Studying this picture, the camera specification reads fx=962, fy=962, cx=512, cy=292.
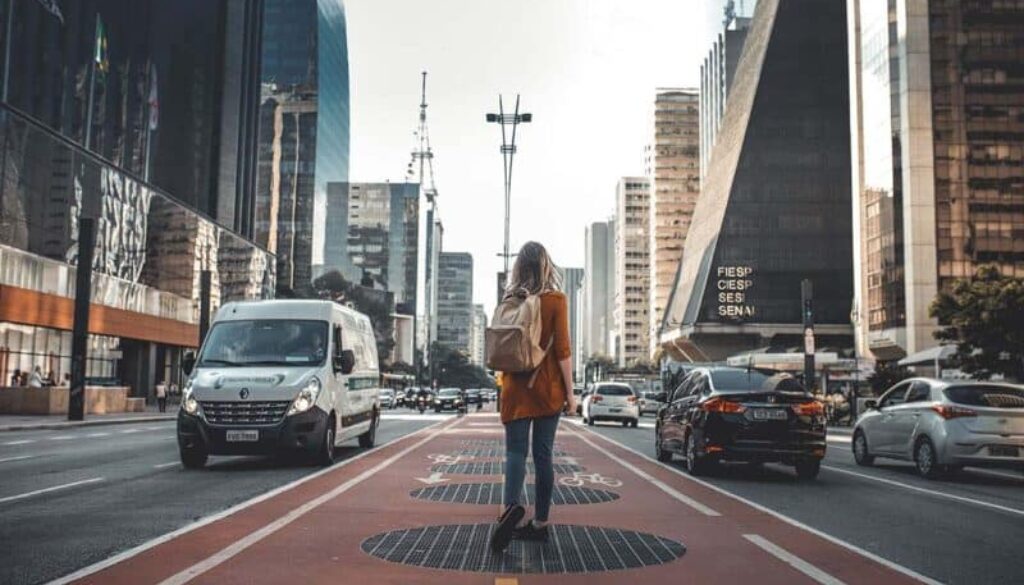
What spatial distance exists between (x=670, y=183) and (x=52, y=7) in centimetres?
12829

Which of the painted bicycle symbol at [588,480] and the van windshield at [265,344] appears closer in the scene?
the painted bicycle symbol at [588,480]

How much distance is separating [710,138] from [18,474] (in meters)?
158

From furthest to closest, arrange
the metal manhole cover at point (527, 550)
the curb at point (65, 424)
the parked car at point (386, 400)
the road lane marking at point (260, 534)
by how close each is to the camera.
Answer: the parked car at point (386, 400) < the curb at point (65, 424) < the metal manhole cover at point (527, 550) < the road lane marking at point (260, 534)

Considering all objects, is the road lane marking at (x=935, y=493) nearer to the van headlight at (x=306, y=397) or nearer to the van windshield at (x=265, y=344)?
the van headlight at (x=306, y=397)

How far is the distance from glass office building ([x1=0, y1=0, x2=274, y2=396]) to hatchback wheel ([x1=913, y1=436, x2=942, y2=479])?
114 ft

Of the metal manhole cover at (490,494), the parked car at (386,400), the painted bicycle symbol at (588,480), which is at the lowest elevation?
the parked car at (386,400)

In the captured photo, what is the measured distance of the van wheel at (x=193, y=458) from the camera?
41.4 ft

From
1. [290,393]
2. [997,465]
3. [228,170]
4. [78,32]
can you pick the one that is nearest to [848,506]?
[997,465]

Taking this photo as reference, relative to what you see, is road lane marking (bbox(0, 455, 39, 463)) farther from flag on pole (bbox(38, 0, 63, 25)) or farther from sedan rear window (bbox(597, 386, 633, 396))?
flag on pole (bbox(38, 0, 63, 25))

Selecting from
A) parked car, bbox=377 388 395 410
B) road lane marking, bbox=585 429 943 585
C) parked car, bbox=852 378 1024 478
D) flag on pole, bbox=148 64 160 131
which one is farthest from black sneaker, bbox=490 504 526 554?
flag on pole, bbox=148 64 160 131

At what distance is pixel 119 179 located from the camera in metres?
51.4

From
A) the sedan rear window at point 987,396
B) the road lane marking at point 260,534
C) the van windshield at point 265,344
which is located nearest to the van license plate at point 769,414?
the sedan rear window at point 987,396

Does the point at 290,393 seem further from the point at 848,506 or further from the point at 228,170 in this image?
the point at 228,170

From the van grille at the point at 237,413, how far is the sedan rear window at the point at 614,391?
859 inches
